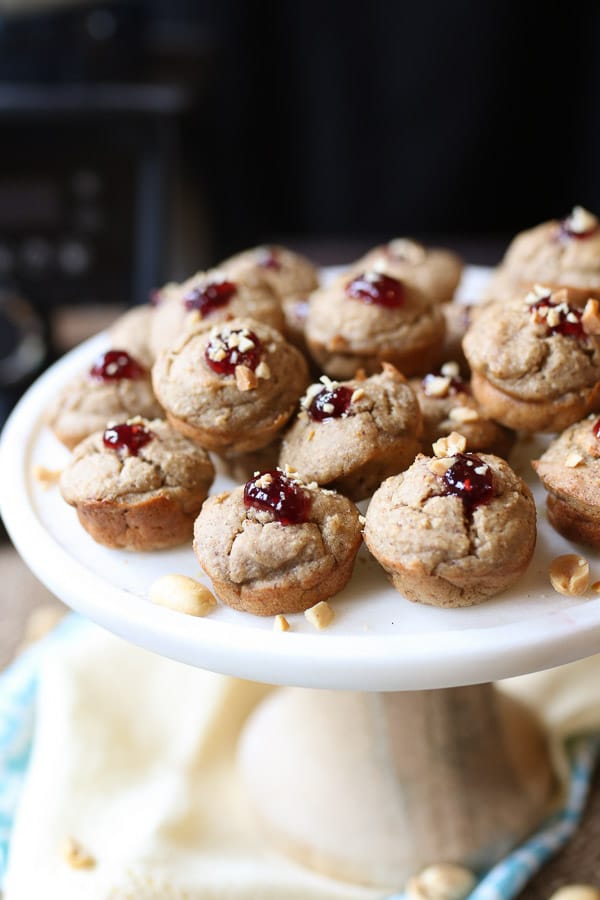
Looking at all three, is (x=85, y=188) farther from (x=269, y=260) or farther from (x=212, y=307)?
(x=212, y=307)

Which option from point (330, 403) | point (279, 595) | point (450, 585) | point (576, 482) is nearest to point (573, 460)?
point (576, 482)

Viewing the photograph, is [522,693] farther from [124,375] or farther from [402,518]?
[124,375]

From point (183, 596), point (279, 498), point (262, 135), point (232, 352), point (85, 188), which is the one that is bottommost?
point (262, 135)

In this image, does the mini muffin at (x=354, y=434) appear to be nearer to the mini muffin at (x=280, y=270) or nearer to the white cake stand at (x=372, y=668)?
the white cake stand at (x=372, y=668)

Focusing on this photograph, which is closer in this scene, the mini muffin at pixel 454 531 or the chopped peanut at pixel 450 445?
the mini muffin at pixel 454 531

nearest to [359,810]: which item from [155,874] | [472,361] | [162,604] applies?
[155,874]

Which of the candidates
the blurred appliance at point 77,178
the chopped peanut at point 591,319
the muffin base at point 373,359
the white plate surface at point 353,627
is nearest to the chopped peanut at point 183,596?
the white plate surface at point 353,627

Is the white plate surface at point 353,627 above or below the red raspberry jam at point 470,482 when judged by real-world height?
below
